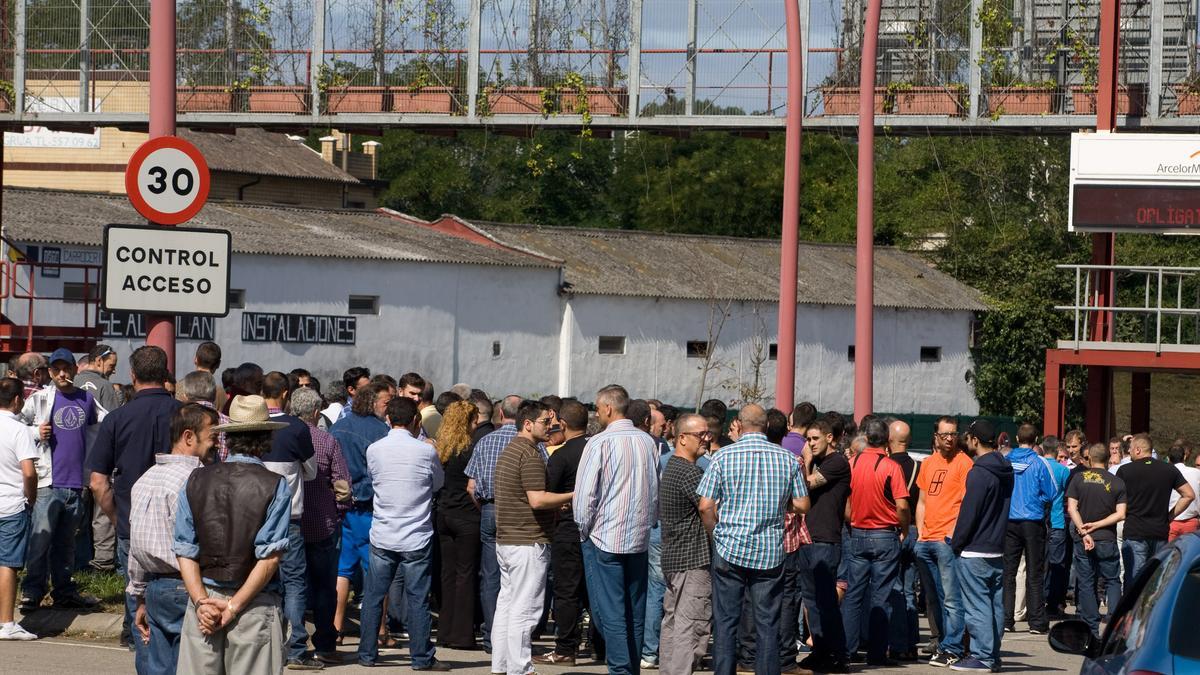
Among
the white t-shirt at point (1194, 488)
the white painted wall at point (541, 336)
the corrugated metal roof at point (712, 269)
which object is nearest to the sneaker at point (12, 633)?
the white t-shirt at point (1194, 488)

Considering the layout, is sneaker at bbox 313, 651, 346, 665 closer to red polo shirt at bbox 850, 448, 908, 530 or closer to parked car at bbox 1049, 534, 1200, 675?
red polo shirt at bbox 850, 448, 908, 530

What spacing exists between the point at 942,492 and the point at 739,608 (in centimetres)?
322

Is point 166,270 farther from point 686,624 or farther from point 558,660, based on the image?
point 558,660

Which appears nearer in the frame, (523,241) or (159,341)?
(159,341)

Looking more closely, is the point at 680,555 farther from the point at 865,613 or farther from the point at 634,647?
the point at 865,613

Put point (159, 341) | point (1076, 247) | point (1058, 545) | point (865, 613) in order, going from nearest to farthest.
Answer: point (159, 341), point (865, 613), point (1058, 545), point (1076, 247)

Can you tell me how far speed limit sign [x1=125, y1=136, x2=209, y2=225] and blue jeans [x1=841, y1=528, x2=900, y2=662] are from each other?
541 cm

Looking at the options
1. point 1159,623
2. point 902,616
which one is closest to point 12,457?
point 902,616

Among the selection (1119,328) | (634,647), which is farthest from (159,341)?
(1119,328)

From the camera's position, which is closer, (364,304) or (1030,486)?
(1030,486)

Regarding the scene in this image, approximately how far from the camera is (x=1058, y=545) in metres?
17.6

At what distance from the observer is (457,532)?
43.4 ft

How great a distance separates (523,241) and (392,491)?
109ft

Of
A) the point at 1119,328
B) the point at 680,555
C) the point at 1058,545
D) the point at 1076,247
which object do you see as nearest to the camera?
the point at 680,555
